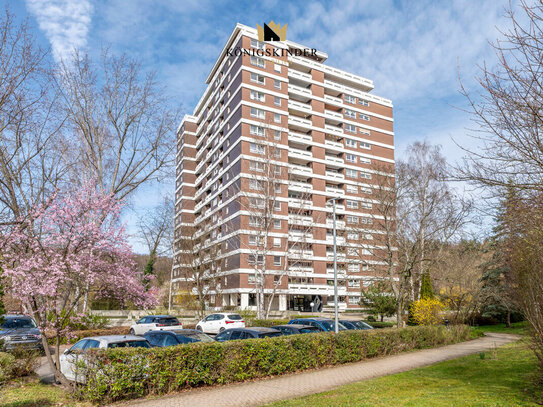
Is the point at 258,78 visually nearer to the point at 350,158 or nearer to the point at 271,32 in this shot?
the point at 271,32

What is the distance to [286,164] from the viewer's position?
130 ft

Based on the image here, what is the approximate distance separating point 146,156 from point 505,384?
697 inches

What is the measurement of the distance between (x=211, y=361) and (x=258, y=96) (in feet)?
133

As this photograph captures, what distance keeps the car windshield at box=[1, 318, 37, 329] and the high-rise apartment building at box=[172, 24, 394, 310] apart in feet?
60.3

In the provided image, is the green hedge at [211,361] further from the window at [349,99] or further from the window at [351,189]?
the window at [349,99]

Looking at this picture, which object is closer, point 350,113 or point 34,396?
point 34,396

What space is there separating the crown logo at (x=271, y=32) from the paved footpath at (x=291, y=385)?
38.8 metres

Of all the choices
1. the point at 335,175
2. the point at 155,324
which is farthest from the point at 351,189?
the point at 155,324

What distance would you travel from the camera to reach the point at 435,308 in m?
24.0

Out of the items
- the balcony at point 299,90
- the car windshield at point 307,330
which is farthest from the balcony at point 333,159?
the car windshield at point 307,330

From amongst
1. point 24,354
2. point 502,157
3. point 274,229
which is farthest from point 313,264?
point 502,157

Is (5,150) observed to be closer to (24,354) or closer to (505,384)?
(24,354)

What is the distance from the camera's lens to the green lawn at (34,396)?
9.18 meters

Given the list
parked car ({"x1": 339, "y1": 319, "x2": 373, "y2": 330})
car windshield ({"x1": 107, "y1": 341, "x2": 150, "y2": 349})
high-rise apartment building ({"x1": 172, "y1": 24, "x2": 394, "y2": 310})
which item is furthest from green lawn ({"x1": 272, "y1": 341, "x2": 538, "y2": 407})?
high-rise apartment building ({"x1": 172, "y1": 24, "x2": 394, "y2": 310})
